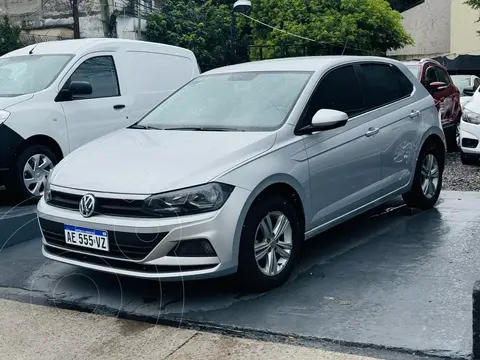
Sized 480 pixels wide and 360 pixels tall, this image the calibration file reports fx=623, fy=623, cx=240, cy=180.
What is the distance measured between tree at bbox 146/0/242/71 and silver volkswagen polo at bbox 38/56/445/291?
18.4 metres

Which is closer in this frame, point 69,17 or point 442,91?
point 442,91

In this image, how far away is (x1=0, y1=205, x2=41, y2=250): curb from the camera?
622cm

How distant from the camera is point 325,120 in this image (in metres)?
4.88

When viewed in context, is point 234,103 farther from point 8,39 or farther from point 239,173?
point 8,39

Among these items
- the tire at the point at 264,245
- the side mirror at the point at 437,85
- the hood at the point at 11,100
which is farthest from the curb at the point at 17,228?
the side mirror at the point at 437,85

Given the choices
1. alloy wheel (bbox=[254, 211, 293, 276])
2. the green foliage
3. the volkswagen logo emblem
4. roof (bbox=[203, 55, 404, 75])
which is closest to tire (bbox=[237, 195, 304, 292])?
alloy wheel (bbox=[254, 211, 293, 276])

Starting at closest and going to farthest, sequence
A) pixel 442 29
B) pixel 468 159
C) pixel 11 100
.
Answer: pixel 11 100, pixel 468 159, pixel 442 29

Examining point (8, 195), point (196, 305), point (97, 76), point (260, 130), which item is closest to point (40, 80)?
point (97, 76)

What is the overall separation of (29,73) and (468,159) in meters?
6.85

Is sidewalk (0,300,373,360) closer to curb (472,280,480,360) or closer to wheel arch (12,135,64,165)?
curb (472,280,480,360)

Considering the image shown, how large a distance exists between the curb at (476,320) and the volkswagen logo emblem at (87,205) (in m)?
2.51

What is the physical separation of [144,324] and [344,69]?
9.77ft

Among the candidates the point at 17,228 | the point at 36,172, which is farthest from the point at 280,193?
the point at 36,172

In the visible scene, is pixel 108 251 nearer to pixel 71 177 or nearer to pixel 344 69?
pixel 71 177
